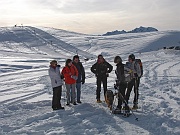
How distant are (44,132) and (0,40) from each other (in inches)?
3092

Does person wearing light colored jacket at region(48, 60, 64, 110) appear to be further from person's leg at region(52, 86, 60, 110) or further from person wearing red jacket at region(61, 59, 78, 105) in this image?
person wearing red jacket at region(61, 59, 78, 105)

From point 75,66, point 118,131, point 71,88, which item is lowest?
point 118,131

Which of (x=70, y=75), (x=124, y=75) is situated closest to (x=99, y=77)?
(x=70, y=75)

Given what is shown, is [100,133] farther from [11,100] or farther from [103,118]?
[11,100]

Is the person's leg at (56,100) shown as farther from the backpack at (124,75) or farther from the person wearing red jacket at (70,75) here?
the backpack at (124,75)

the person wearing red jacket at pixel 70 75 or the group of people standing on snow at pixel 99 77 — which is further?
the person wearing red jacket at pixel 70 75

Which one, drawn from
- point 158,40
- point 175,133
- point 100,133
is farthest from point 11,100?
point 158,40

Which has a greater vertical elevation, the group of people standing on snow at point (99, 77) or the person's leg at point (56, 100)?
the group of people standing on snow at point (99, 77)

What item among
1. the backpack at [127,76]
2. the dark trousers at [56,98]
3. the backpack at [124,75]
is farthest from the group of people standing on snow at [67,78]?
the backpack at [127,76]

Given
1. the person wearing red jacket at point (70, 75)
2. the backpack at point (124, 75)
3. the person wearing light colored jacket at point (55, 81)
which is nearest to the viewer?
the backpack at point (124, 75)

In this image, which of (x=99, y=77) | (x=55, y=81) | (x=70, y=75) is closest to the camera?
(x=55, y=81)

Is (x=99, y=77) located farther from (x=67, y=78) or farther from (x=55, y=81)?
(x=55, y=81)

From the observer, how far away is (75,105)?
1009 centimetres

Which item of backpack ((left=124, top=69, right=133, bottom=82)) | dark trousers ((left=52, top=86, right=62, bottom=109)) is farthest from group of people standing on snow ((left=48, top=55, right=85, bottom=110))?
backpack ((left=124, top=69, right=133, bottom=82))
